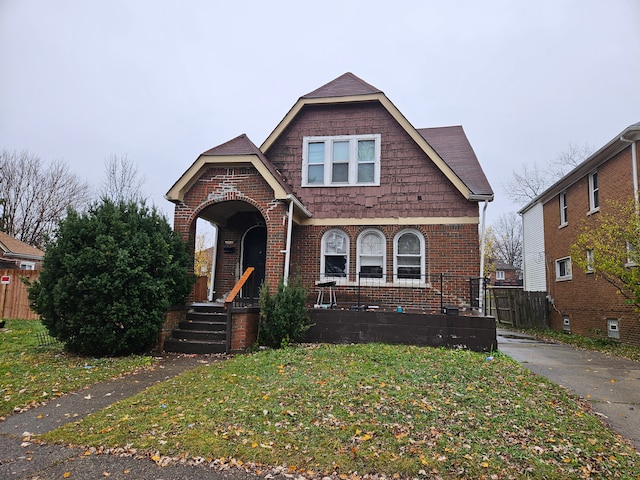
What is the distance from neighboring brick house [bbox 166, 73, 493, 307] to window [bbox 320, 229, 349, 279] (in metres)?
0.03

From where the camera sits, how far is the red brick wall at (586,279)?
478 inches

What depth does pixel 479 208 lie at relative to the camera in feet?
35.4

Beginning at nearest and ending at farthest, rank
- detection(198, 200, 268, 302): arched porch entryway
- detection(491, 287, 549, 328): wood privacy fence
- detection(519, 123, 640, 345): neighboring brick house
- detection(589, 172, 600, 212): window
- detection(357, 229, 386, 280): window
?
detection(357, 229, 386, 280): window → detection(198, 200, 268, 302): arched porch entryway → detection(519, 123, 640, 345): neighboring brick house → detection(589, 172, 600, 212): window → detection(491, 287, 549, 328): wood privacy fence

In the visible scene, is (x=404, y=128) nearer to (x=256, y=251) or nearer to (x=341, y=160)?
(x=341, y=160)

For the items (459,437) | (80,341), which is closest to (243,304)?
(80,341)

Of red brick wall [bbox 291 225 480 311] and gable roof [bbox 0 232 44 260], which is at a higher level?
gable roof [bbox 0 232 44 260]

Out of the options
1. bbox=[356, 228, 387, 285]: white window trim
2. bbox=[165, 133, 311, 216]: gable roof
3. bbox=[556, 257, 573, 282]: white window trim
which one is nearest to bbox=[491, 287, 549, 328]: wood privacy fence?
bbox=[556, 257, 573, 282]: white window trim

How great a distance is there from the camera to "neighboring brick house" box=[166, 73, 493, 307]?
33.1ft

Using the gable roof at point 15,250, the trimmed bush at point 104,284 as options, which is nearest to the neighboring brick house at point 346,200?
the trimmed bush at point 104,284

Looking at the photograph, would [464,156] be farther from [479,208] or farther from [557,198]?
[557,198]

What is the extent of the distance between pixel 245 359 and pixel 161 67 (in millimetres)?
23796

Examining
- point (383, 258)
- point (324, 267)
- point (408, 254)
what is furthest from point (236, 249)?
point (408, 254)

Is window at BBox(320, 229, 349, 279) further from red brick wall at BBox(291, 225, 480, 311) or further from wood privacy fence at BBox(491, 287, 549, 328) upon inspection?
wood privacy fence at BBox(491, 287, 549, 328)

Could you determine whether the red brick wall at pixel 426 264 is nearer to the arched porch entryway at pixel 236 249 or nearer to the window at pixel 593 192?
the arched porch entryway at pixel 236 249
